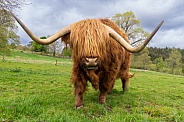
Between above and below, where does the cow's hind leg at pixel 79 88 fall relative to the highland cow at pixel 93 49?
below

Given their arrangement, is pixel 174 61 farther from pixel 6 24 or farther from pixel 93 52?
pixel 93 52

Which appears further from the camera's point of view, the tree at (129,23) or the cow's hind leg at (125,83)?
the tree at (129,23)

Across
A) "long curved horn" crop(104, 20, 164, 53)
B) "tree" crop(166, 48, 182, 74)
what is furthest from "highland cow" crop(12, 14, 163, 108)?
"tree" crop(166, 48, 182, 74)

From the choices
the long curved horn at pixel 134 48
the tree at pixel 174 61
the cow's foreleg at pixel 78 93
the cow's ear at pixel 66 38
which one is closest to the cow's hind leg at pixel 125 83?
the cow's foreleg at pixel 78 93

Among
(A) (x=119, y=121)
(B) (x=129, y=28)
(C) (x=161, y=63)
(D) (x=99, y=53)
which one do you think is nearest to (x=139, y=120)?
(A) (x=119, y=121)

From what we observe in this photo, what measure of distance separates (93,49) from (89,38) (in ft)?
0.82

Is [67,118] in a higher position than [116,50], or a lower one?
lower

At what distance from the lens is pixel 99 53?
11.9ft

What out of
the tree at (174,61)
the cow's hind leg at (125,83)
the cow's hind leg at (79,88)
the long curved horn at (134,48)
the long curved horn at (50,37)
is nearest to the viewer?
the long curved horn at (134,48)

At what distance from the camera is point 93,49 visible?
3486 mm

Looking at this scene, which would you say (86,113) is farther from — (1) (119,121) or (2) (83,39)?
(2) (83,39)

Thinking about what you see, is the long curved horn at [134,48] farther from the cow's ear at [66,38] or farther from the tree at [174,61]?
the tree at [174,61]

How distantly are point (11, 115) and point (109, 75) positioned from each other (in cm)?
234

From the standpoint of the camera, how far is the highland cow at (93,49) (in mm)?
3500
